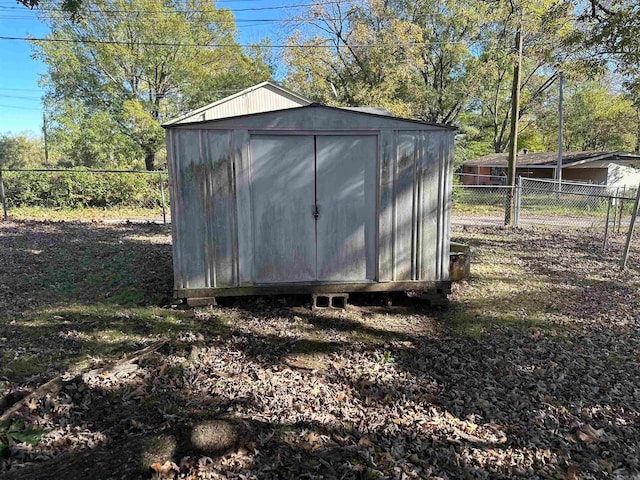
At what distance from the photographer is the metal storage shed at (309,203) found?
16.8 ft

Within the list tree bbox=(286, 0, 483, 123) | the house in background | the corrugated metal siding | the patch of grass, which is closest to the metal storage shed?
the corrugated metal siding

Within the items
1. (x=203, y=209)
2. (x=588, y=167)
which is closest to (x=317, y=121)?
(x=203, y=209)

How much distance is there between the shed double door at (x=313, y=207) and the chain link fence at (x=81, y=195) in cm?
945

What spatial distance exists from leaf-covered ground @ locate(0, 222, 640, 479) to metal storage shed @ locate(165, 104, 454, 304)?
0.45 metres

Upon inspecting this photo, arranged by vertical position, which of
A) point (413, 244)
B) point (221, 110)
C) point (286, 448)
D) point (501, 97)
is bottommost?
point (286, 448)

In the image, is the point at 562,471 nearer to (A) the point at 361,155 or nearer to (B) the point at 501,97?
(A) the point at 361,155

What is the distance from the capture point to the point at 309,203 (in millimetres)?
5344

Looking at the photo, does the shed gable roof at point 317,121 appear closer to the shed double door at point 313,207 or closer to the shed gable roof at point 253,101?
the shed double door at point 313,207

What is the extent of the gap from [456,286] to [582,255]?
4090mm

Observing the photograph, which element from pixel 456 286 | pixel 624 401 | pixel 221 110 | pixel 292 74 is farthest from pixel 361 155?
pixel 292 74

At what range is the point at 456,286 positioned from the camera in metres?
6.56

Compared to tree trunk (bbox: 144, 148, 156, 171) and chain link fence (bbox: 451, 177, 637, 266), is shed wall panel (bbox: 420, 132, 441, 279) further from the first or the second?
tree trunk (bbox: 144, 148, 156, 171)

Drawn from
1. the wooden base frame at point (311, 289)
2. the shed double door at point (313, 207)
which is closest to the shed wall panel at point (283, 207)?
the shed double door at point (313, 207)

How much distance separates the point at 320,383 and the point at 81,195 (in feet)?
47.4
